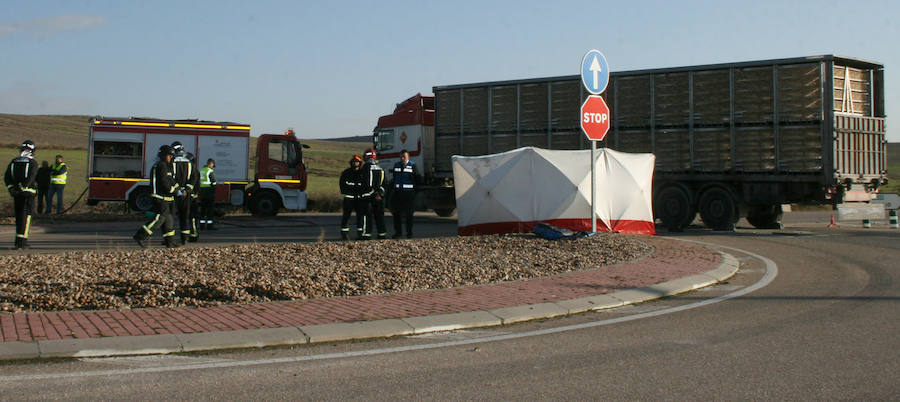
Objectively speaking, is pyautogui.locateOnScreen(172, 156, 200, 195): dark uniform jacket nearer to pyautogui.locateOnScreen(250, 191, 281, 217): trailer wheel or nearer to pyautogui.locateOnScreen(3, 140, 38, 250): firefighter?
pyautogui.locateOnScreen(3, 140, 38, 250): firefighter

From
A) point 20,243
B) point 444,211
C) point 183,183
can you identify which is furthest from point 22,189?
point 444,211

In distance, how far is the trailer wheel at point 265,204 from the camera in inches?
1001

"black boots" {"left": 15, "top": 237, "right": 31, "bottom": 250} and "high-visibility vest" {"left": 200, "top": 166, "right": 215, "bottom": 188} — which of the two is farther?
"high-visibility vest" {"left": 200, "top": 166, "right": 215, "bottom": 188}

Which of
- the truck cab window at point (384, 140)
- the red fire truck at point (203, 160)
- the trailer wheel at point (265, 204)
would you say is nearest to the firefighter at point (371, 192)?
the truck cab window at point (384, 140)

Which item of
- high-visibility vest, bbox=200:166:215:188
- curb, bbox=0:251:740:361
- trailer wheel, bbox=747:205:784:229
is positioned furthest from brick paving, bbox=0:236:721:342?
trailer wheel, bbox=747:205:784:229

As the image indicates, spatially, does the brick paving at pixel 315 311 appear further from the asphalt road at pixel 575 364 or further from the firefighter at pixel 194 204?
the firefighter at pixel 194 204

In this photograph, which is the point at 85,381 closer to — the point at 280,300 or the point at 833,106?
the point at 280,300

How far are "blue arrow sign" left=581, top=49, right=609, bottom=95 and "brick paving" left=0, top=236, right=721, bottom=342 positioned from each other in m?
3.91

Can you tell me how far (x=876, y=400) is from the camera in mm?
4715

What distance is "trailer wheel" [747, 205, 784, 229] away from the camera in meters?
19.6

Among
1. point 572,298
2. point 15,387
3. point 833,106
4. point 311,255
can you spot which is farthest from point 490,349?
point 833,106

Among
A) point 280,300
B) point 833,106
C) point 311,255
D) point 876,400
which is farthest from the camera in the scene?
point 833,106

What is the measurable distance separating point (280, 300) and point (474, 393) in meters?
3.51

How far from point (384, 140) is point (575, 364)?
67.6 ft
